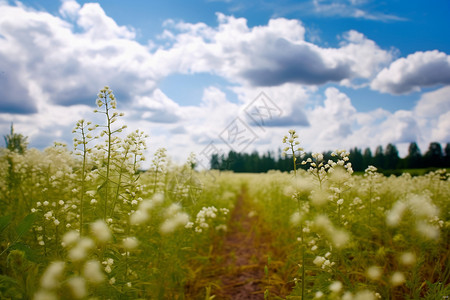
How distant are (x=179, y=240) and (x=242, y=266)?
2125 mm

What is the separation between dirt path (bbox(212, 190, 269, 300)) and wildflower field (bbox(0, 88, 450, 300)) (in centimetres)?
3

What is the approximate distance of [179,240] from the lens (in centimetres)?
329

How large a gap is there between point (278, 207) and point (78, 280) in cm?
623

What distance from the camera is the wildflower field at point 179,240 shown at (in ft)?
5.61

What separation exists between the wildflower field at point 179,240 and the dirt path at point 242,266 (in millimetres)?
26

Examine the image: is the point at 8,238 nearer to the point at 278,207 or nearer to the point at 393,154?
the point at 278,207

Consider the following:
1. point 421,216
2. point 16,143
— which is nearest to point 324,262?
Result: point 421,216

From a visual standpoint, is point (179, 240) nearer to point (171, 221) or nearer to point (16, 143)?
point (171, 221)

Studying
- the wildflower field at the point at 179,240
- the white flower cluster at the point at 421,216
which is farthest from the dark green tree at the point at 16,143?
the white flower cluster at the point at 421,216

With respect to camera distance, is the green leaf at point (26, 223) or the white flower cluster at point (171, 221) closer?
the green leaf at point (26, 223)

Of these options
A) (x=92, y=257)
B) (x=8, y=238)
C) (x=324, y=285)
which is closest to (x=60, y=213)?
(x=8, y=238)

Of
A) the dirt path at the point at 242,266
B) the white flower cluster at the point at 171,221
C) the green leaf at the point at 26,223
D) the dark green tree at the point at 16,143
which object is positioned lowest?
the dirt path at the point at 242,266

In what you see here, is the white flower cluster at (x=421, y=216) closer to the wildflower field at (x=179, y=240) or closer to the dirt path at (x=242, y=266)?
the wildflower field at (x=179, y=240)

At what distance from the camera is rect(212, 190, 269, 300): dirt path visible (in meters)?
3.98
